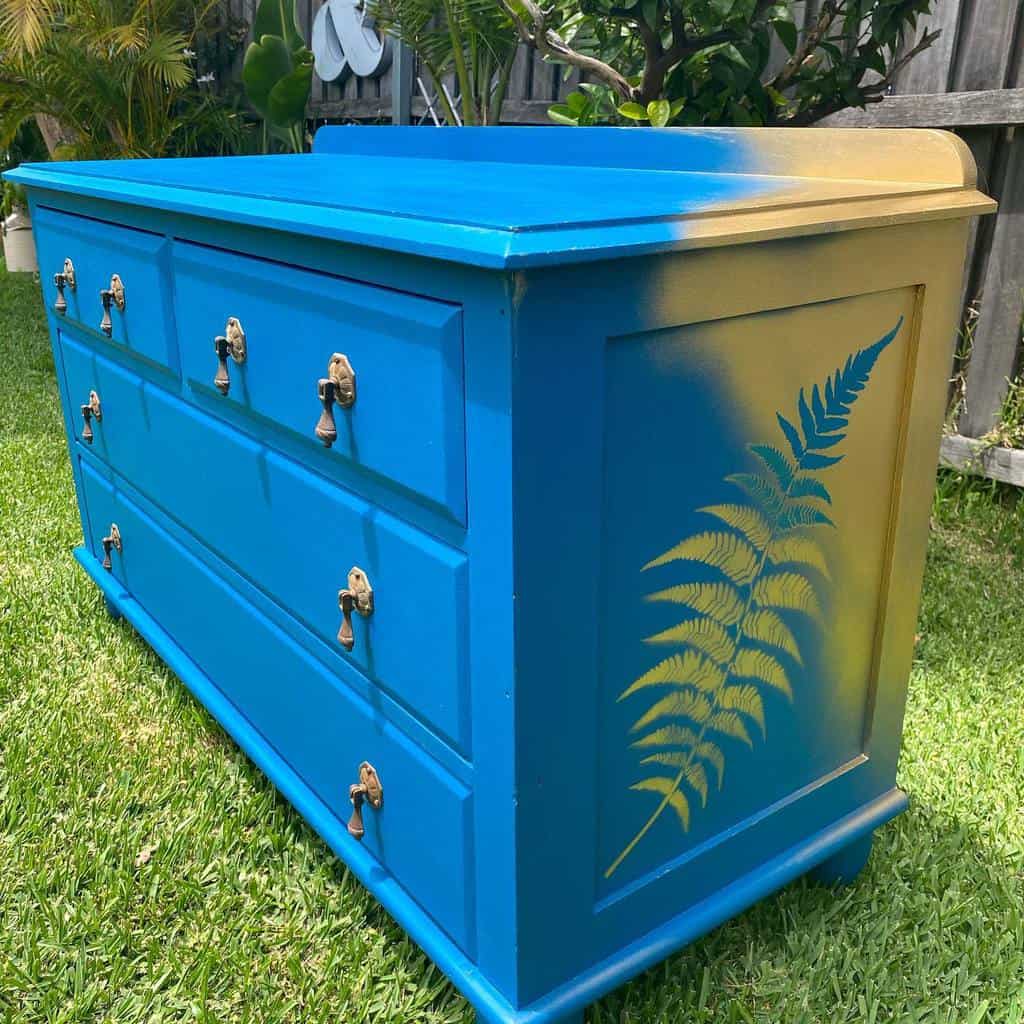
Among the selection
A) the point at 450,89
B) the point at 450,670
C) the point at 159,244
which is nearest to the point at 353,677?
the point at 450,670

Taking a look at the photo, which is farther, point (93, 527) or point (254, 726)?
point (93, 527)

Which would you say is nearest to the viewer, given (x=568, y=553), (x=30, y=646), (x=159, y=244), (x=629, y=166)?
(x=568, y=553)

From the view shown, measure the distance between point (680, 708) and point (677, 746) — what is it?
6cm

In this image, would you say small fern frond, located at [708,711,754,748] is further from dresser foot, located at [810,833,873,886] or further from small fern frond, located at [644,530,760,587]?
dresser foot, located at [810,833,873,886]

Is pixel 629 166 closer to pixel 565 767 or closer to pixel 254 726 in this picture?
pixel 565 767

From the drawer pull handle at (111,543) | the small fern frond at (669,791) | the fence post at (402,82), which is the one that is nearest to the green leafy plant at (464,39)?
the fence post at (402,82)

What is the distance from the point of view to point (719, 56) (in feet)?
8.13

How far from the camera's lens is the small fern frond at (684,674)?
134 centimetres

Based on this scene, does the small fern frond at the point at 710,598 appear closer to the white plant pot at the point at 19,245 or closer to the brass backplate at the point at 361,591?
the brass backplate at the point at 361,591

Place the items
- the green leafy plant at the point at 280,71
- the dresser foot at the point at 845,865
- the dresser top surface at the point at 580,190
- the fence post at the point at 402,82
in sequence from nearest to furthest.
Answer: the dresser top surface at the point at 580,190, the dresser foot at the point at 845,865, the green leafy plant at the point at 280,71, the fence post at the point at 402,82

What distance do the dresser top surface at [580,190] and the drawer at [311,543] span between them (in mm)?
377

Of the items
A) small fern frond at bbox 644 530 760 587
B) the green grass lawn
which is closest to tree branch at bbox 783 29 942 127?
the green grass lawn

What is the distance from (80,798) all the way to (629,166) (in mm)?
1566

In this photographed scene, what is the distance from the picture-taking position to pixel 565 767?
50.2 inches
